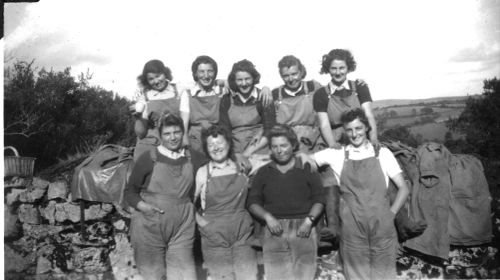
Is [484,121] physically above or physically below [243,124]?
below

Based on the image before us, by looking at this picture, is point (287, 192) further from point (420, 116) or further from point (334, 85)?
point (420, 116)

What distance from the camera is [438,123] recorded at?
6.16m

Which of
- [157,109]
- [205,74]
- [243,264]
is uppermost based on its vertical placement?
[205,74]

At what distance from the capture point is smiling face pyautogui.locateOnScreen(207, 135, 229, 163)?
3.98 metres

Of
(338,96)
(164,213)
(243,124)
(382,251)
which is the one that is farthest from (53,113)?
(382,251)

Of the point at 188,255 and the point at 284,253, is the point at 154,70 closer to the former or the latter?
the point at 188,255

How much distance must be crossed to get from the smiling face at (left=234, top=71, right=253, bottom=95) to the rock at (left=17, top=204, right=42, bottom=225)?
2.69m

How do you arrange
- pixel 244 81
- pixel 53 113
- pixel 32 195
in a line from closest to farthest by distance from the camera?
pixel 244 81 → pixel 32 195 → pixel 53 113

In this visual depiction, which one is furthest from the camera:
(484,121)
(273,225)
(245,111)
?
(484,121)

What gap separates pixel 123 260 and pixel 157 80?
1.94 metres

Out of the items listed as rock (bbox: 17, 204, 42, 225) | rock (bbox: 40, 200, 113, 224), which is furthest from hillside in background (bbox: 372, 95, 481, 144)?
rock (bbox: 17, 204, 42, 225)

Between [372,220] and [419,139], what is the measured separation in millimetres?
2639

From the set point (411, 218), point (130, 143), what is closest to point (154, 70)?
point (411, 218)

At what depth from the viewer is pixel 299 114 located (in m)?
4.71
